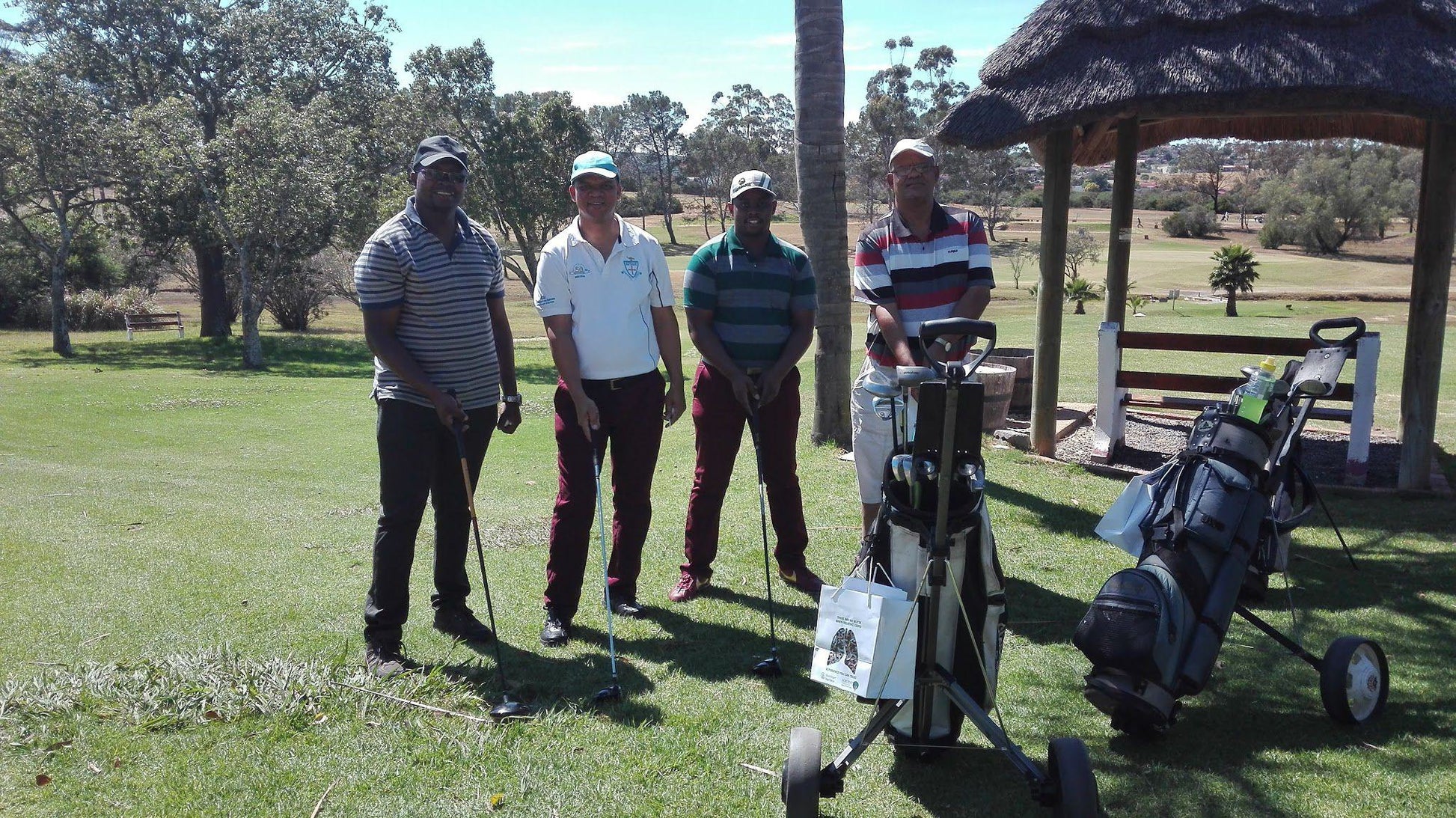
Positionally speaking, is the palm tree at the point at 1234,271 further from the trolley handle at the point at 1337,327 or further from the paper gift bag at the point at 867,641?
the paper gift bag at the point at 867,641

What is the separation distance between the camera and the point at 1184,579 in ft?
13.4

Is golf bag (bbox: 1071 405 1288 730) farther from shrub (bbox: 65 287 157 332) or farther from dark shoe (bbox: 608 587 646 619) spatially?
shrub (bbox: 65 287 157 332)

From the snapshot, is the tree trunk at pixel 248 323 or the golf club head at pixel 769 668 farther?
the tree trunk at pixel 248 323

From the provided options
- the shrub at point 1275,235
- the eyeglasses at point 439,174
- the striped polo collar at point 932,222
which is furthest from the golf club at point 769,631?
the shrub at point 1275,235

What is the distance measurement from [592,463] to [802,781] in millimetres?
2280

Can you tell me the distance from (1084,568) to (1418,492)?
12.0 feet

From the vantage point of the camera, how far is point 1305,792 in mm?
3672

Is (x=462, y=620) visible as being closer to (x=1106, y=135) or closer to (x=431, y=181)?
(x=431, y=181)

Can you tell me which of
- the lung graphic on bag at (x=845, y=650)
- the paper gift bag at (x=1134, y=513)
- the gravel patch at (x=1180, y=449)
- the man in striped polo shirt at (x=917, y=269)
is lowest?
the gravel patch at (x=1180, y=449)

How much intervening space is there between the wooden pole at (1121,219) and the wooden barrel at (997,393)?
111 cm

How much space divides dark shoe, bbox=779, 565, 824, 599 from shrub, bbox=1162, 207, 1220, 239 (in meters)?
67.8

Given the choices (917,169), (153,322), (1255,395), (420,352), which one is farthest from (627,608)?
(153,322)

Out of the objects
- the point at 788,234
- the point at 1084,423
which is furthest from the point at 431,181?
the point at 788,234

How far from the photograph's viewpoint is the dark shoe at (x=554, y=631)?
5.22 metres
